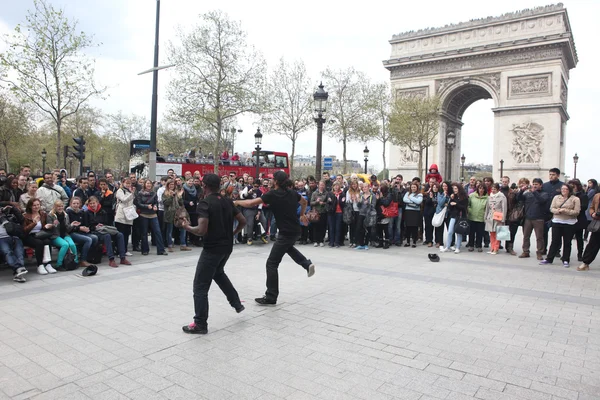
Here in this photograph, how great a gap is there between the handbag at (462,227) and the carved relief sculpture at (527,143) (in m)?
28.0

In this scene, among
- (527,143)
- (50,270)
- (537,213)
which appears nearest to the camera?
(50,270)

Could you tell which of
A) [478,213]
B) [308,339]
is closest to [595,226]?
[478,213]

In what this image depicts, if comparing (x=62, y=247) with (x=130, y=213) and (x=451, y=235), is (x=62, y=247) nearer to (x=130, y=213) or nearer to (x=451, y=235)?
(x=130, y=213)

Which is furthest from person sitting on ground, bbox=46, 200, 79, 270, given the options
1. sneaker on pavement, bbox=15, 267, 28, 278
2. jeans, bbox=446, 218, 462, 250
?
jeans, bbox=446, 218, 462, 250

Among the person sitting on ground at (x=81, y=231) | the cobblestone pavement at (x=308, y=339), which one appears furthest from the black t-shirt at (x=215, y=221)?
the person sitting on ground at (x=81, y=231)

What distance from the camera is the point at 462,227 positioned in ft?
37.6

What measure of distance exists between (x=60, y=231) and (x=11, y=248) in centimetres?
98

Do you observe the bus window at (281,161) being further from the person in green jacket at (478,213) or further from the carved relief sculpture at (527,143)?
the person in green jacket at (478,213)

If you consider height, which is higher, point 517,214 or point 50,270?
point 517,214

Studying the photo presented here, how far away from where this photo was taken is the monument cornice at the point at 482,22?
3497 cm

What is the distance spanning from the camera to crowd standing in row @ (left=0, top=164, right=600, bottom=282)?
836cm

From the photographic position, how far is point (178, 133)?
58562mm

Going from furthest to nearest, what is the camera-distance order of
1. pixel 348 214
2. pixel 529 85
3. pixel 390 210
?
pixel 529 85 < pixel 390 210 < pixel 348 214

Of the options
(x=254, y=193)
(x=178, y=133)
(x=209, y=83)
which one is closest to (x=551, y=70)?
(x=209, y=83)
